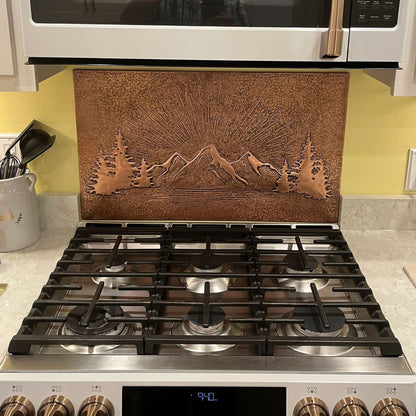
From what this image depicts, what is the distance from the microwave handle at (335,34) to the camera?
1143 millimetres

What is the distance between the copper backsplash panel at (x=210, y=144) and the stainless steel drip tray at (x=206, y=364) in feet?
2.11

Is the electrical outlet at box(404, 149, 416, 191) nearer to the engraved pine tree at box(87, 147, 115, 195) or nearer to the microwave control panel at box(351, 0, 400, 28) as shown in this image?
the microwave control panel at box(351, 0, 400, 28)

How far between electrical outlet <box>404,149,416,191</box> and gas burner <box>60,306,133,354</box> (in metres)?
0.92

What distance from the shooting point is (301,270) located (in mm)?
1463

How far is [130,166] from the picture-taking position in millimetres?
1688

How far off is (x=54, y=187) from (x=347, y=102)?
864 millimetres

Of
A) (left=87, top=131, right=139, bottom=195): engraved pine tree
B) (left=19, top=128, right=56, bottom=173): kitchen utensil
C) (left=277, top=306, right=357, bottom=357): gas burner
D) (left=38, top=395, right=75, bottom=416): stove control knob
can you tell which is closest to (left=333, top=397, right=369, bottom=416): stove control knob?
(left=277, top=306, right=357, bottom=357): gas burner

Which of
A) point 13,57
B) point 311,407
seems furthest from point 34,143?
point 311,407

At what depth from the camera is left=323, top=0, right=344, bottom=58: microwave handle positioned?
114cm

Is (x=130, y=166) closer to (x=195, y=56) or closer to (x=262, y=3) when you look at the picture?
(x=195, y=56)

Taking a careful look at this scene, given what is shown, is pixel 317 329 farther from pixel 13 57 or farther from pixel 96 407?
pixel 13 57

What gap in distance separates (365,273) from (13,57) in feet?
3.18

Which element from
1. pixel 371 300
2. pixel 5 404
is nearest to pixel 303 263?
pixel 371 300

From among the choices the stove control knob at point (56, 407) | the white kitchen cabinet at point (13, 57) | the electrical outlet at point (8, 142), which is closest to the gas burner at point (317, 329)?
the stove control knob at point (56, 407)
